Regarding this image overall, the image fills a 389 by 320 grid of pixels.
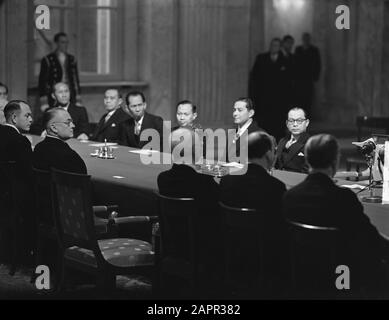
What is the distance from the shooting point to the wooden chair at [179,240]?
5727 millimetres

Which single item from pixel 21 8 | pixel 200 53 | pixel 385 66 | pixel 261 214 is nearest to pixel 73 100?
pixel 21 8

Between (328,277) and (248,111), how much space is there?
11.3 feet

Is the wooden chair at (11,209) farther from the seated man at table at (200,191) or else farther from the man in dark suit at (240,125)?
the man in dark suit at (240,125)

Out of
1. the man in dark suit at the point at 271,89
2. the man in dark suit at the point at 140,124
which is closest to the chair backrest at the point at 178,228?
the man in dark suit at the point at 140,124

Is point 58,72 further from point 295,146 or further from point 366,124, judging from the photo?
point 295,146

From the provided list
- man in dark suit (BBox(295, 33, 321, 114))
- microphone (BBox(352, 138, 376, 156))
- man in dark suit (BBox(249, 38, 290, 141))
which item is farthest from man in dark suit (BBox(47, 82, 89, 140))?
man in dark suit (BBox(295, 33, 321, 114))

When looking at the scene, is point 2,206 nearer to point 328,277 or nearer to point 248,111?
point 248,111

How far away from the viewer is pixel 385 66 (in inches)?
654

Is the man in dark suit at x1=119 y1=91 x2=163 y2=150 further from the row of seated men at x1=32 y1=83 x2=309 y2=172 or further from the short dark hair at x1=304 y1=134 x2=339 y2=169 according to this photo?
the short dark hair at x1=304 y1=134 x2=339 y2=169

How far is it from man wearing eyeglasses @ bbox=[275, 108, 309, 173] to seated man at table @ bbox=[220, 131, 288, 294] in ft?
7.30

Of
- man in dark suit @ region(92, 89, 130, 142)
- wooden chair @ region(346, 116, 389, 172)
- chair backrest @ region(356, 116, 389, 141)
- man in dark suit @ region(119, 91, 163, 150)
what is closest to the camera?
man in dark suit @ region(119, 91, 163, 150)

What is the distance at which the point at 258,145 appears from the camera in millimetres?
5602

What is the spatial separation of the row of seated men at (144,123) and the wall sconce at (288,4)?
25.4ft

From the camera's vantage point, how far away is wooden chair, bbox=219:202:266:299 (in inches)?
213
